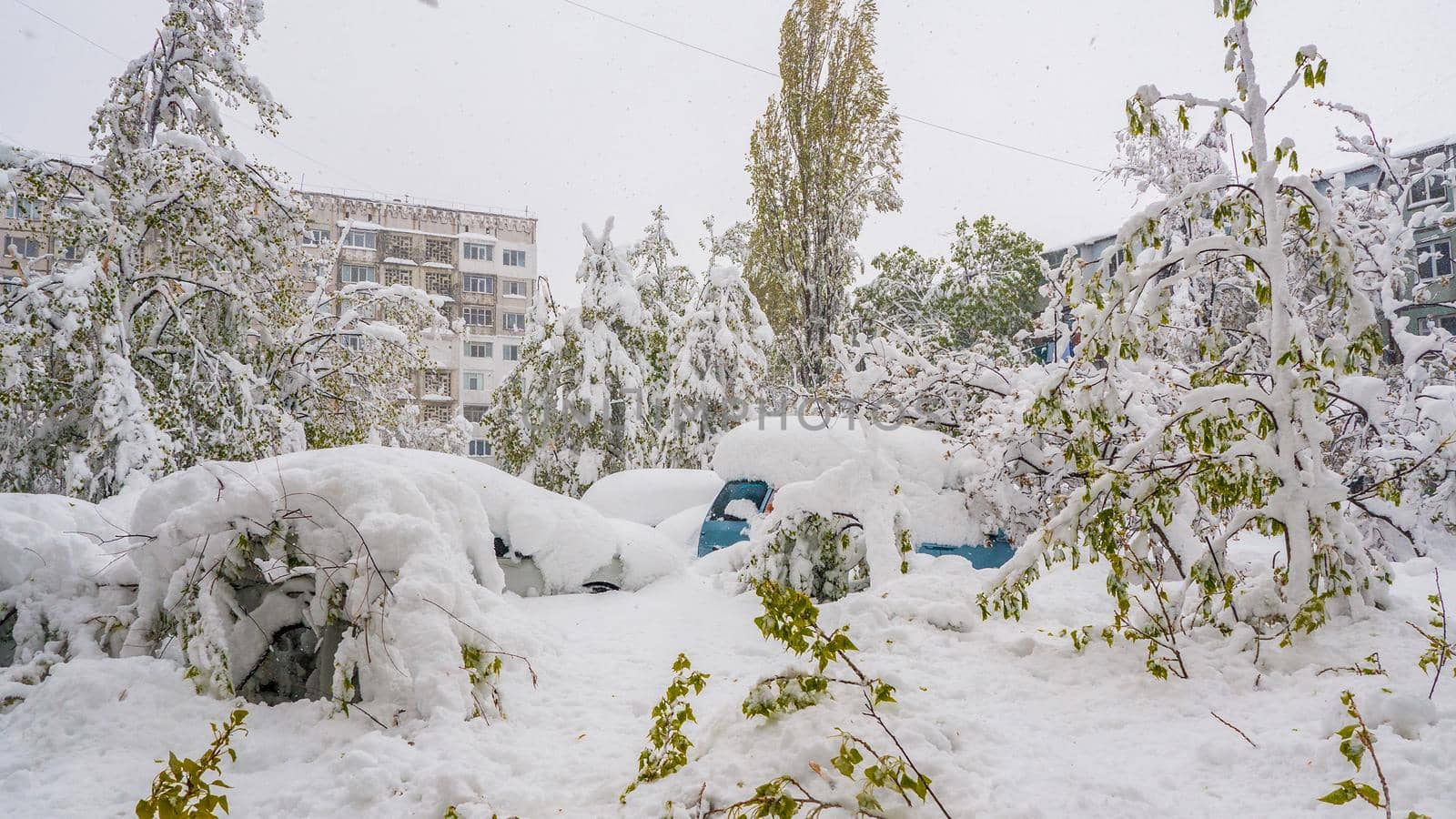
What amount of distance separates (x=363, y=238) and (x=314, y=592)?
48950 millimetres

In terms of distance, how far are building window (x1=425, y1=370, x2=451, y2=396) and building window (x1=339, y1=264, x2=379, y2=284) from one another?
6.93 metres

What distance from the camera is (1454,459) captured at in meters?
5.72

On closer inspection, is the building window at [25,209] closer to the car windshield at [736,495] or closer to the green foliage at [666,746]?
the car windshield at [736,495]

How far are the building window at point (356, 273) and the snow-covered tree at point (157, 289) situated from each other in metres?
37.7

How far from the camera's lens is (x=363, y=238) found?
46344 mm

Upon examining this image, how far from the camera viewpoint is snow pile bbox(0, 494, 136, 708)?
373 cm

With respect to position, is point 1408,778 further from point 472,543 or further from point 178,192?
point 178,192

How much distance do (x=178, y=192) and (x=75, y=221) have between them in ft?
3.56

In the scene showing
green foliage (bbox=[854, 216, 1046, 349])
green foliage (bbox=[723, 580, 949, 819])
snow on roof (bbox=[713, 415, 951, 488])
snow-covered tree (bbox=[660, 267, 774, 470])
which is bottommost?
green foliage (bbox=[723, 580, 949, 819])

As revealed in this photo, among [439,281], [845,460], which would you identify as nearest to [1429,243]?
[845,460]

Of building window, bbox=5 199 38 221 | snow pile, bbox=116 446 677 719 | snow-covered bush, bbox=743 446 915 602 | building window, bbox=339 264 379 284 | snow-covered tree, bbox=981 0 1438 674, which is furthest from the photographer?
building window, bbox=339 264 379 284

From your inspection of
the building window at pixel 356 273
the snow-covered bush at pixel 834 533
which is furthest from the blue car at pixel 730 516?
the building window at pixel 356 273

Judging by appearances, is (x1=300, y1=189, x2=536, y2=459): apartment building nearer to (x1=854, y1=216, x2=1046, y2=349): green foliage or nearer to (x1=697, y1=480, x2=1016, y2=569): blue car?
(x1=854, y1=216, x2=1046, y2=349): green foliage

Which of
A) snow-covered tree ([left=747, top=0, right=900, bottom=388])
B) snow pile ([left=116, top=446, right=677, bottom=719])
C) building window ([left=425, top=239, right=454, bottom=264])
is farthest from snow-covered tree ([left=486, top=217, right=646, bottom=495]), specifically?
building window ([left=425, top=239, right=454, bottom=264])
